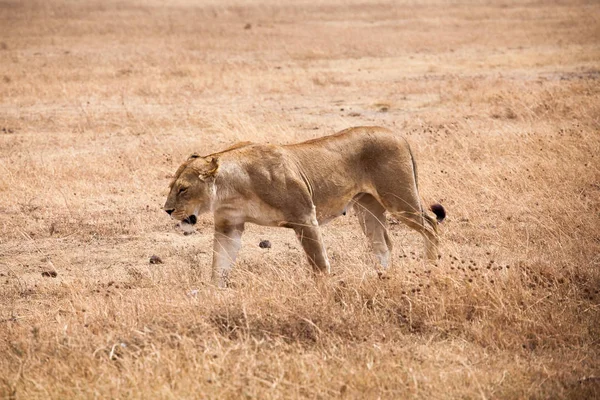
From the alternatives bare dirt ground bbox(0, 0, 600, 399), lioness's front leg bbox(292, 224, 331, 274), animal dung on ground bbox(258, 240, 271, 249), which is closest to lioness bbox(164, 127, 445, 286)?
lioness's front leg bbox(292, 224, 331, 274)

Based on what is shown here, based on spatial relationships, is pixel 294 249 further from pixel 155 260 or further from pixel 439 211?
pixel 439 211

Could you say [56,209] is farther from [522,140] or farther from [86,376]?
[522,140]

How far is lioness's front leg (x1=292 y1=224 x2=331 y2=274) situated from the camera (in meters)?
6.75

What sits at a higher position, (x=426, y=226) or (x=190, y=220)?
(x=190, y=220)

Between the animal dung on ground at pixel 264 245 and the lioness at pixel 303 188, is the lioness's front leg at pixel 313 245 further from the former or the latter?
the animal dung on ground at pixel 264 245

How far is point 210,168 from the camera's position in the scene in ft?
22.0

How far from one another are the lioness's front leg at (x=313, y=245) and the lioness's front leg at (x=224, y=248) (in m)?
0.51

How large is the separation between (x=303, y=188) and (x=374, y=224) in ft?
3.63

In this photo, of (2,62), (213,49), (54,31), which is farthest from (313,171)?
(54,31)

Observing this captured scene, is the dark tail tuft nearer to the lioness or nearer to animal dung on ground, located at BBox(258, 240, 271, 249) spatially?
the lioness

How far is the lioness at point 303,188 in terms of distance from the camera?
6730 mm

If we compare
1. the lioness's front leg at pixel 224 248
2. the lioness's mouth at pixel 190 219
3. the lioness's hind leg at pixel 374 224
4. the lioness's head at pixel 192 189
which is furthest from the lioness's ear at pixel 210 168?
the lioness's hind leg at pixel 374 224

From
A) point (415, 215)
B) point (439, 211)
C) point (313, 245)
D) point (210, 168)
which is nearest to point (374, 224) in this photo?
point (415, 215)

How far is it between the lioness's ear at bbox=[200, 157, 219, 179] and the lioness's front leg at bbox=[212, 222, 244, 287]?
1.49 ft
